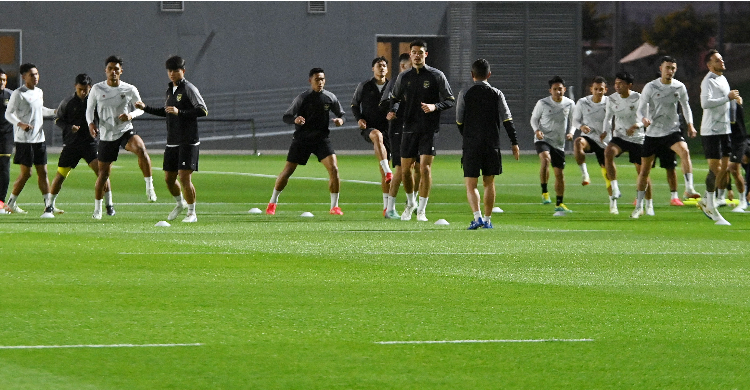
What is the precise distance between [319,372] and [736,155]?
606 inches

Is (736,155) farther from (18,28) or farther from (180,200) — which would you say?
(18,28)

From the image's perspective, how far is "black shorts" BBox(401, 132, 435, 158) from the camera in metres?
17.2

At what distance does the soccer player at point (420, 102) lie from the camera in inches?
674

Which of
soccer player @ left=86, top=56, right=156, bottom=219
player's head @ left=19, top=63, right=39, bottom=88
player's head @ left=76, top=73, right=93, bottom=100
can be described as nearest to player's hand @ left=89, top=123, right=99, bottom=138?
soccer player @ left=86, top=56, right=156, bottom=219

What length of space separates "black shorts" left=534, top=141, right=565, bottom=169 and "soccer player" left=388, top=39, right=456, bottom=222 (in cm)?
351

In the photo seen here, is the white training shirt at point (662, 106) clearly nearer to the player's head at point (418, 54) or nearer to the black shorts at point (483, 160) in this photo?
the black shorts at point (483, 160)

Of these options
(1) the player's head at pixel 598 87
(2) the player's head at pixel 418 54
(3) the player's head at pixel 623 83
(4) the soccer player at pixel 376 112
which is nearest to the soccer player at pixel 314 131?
(4) the soccer player at pixel 376 112

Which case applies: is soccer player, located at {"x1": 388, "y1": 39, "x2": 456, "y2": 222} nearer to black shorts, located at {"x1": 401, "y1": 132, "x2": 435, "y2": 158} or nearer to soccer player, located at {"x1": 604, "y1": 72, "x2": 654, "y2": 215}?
black shorts, located at {"x1": 401, "y1": 132, "x2": 435, "y2": 158}

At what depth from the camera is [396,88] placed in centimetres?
1730

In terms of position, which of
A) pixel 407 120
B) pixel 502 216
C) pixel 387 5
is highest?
pixel 387 5

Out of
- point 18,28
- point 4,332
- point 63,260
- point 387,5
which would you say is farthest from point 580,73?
point 4,332

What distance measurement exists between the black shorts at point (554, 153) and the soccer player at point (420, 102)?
138 inches

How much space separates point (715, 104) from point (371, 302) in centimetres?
903

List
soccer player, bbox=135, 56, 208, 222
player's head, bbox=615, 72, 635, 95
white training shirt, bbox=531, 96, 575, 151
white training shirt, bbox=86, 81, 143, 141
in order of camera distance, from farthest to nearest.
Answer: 1. white training shirt, bbox=531, 96, 575, 151
2. player's head, bbox=615, 72, 635, 95
3. white training shirt, bbox=86, 81, 143, 141
4. soccer player, bbox=135, 56, 208, 222
